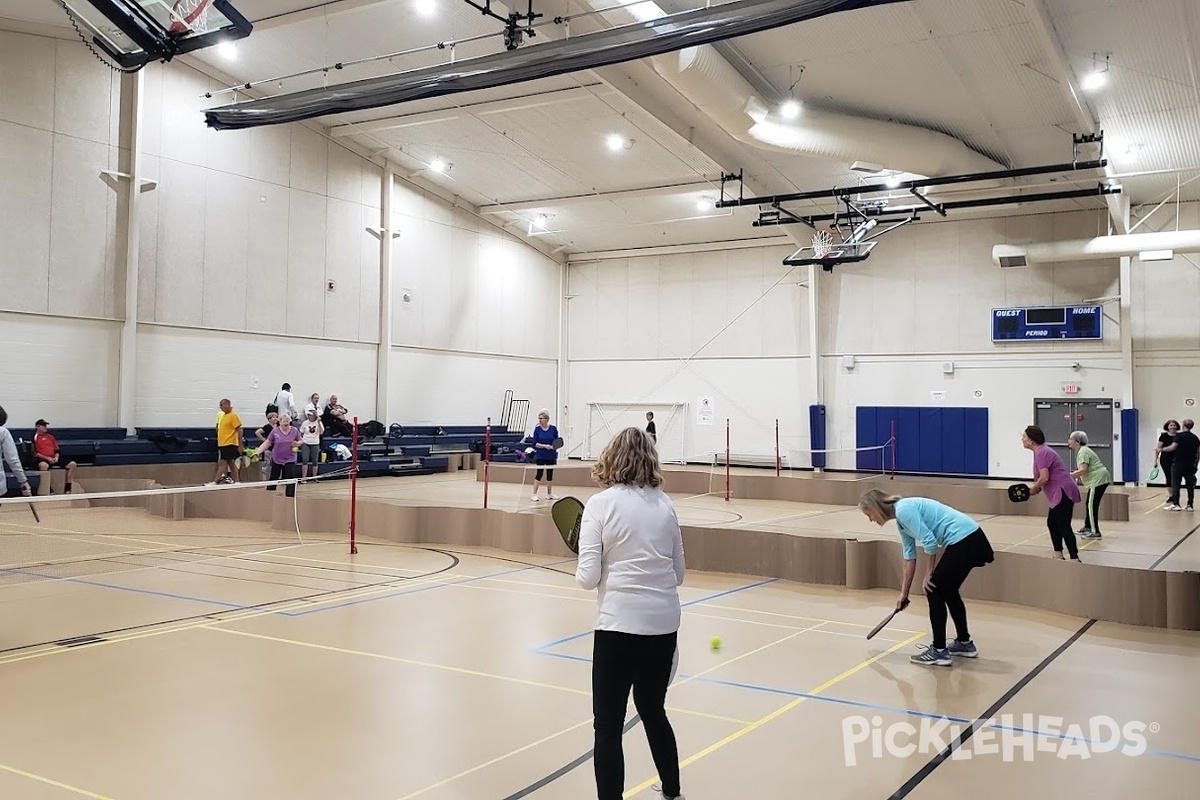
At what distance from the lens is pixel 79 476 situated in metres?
17.0

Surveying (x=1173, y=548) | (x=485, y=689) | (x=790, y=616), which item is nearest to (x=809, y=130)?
(x=1173, y=548)

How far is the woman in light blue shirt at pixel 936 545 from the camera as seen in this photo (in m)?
6.70

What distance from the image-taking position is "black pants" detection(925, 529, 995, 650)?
6715mm

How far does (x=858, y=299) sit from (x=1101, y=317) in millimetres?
6114

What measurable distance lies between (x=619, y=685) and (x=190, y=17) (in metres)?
9.09

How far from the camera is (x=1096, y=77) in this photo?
49.6 feet

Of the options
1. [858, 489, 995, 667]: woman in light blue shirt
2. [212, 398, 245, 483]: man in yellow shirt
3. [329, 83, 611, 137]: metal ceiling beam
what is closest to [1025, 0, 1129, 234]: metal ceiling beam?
[329, 83, 611, 137]: metal ceiling beam

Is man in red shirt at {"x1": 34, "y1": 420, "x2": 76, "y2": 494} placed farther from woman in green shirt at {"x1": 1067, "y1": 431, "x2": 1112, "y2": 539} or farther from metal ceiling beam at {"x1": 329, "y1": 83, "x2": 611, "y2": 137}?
woman in green shirt at {"x1": 1067, "y1": 431, "x2": 1112, "y2": 539}

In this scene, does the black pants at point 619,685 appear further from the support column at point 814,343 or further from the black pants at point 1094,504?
the support column at point 814,343

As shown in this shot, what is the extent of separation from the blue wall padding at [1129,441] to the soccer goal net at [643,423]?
37.2ft

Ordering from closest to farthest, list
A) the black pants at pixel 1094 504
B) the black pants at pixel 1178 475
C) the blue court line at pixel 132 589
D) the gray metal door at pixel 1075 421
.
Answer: the blue court line at pixel 132 589 → the black pants at pixel 1094 504 → the black pants at pixel 1178 475 → the gray metal door at pixel 1075 421

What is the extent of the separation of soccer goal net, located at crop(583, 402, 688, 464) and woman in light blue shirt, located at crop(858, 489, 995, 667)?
20.4 meters

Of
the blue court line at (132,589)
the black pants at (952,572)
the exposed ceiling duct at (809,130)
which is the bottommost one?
A: the blue court line at (132,589)

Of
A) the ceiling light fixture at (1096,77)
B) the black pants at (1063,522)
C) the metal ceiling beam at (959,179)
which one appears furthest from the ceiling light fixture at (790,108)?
the black pants at (1063,522)
